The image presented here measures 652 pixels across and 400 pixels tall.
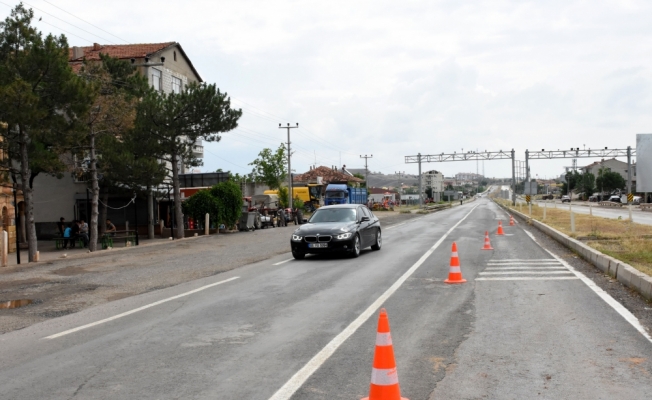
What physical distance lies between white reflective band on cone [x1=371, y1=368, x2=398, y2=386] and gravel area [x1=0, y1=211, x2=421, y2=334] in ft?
20.1

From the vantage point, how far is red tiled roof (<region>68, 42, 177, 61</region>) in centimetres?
4412

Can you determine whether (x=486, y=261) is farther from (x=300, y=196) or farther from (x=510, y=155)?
(x=510, y=155)

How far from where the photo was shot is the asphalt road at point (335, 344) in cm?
567

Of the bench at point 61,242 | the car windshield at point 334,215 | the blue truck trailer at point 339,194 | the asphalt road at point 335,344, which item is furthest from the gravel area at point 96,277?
the blue truck trailer at point 339,194

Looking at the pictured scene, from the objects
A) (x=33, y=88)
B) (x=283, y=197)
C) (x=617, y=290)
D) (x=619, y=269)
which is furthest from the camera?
(x=283, y=197)

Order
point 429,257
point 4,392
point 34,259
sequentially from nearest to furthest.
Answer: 1. point 4,392
2. point 429,257
3. point 34,259

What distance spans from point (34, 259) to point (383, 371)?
2066 centimetres

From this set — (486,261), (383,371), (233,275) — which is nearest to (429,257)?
(486,261)

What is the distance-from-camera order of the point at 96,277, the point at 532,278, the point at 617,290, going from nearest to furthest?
the point at 617,290 → the point at 532,278 → the point at 96,277

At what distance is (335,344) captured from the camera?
7258 mm

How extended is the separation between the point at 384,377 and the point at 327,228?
13.2 meters

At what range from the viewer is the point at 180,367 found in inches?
251

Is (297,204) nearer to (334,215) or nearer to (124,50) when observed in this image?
(124,50)

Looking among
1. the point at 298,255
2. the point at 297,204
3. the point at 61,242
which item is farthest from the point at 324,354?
the point at 297,204
